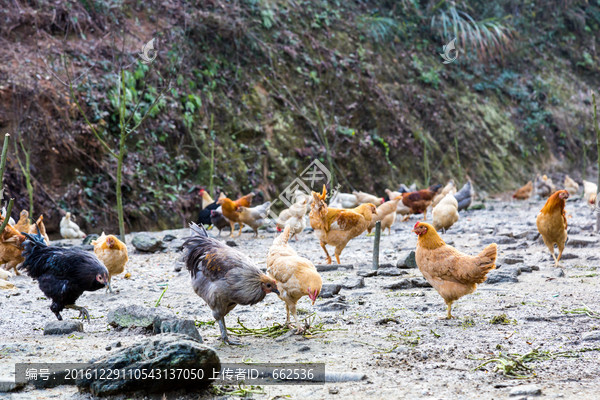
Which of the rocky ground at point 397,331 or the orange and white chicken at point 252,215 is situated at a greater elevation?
the rocky ground at point 397,331

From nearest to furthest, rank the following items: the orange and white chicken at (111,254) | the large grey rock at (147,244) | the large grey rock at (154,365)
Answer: the large grey rock at (154,365), the orange and white chicken at (111,254), the large grey rock at (147,244)

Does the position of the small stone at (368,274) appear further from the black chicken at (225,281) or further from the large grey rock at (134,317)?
the large grey rock at (134,317)

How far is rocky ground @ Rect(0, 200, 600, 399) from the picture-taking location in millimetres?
3471

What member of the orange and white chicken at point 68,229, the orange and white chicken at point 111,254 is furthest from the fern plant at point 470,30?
the orange and white chicken at point 111,254

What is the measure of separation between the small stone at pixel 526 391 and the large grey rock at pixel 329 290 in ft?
9.09

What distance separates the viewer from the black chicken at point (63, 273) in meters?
5.32

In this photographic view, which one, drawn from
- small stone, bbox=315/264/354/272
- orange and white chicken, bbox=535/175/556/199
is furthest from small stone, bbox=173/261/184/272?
orange and white chicken, bbox=535/175/556/199

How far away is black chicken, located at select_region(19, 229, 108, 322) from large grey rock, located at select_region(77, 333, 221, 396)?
2.09 m

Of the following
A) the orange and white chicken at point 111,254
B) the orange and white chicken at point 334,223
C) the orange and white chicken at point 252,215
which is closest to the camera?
the orange and white chicken at point 111,254

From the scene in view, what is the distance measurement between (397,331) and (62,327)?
2.86 m

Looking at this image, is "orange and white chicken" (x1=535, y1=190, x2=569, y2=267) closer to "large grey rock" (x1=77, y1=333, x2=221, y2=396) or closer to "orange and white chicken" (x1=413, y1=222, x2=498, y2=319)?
"orange and white chicken" (x1=413, y1=222, x2=498, y2=319)

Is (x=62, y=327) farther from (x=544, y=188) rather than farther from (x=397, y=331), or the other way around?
(x=544, y=188)

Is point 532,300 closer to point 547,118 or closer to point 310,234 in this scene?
point 310,234

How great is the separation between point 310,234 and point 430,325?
6620 millimetres
